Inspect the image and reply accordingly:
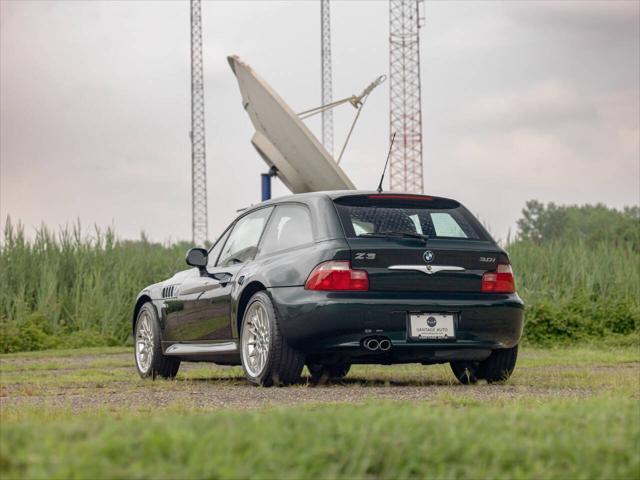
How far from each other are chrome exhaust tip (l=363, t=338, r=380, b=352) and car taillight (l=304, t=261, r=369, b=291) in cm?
43

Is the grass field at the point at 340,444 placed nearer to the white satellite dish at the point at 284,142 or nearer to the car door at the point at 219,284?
the car door at the point at 219,284

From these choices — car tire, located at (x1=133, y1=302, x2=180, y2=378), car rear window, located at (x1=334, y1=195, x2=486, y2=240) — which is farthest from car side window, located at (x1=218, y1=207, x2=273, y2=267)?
car tire, located at (x1=133, y1=302, x2=180, y2=378)

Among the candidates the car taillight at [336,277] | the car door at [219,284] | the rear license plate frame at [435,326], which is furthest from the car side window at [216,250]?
the rear license plate frame at [435,326]

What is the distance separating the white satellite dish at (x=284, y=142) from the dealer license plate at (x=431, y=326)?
9.77m

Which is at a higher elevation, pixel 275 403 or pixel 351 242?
pixel 351 242

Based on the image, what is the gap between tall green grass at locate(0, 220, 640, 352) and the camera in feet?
67.4

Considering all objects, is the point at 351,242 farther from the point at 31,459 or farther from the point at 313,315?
the point at 31,459

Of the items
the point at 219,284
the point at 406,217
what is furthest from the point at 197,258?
the point at 406,217

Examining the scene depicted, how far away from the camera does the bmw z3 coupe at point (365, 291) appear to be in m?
10.0

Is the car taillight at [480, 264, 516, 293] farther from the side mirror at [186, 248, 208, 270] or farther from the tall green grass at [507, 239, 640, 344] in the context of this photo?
the tall green grass at [507, 239, 640, 344]

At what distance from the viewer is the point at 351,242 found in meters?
10.1

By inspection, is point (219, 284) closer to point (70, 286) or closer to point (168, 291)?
point (168, 291)

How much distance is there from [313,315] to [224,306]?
5.19 ft

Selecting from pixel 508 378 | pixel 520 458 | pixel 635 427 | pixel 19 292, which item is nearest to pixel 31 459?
pixel 520 458
